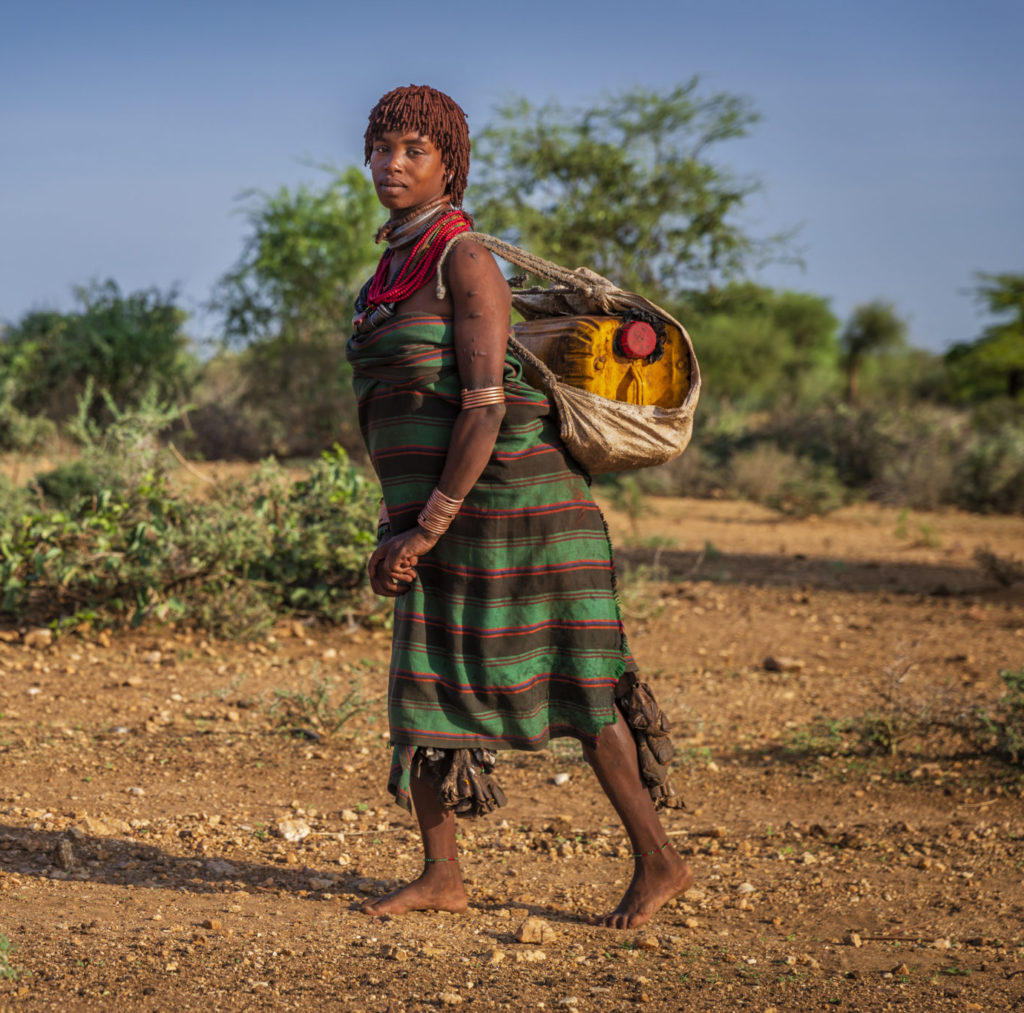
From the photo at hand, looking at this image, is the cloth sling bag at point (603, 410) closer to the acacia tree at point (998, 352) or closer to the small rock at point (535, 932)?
the small rock at point (535, 932)

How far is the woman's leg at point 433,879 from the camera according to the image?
2627mm

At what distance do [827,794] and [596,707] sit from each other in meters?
1.64

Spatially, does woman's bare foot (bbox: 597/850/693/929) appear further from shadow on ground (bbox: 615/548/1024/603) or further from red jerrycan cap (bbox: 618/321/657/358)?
shadow on ground (bbox: 615/548/1024/603)

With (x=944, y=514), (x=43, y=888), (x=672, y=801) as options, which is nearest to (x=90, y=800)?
(x=43, y=888)

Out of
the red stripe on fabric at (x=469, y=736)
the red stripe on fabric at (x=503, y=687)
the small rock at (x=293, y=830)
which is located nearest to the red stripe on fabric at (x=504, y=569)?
the red stripe on fabric at (x=503, y=687)

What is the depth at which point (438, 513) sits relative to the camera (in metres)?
2.38

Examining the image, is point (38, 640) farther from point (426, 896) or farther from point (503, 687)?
point (503, 687)

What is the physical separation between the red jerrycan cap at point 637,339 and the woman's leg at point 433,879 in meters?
1.10

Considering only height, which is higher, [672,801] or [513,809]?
[672,801]

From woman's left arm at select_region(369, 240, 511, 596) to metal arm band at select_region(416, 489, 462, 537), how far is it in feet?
0.04

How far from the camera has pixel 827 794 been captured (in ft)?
12.5

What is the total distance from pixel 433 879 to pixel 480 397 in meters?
1.12

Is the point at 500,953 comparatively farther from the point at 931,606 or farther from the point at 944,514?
the point at 944,514

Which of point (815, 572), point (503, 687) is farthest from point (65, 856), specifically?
point (815, 572)
